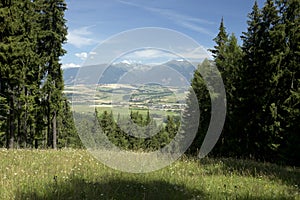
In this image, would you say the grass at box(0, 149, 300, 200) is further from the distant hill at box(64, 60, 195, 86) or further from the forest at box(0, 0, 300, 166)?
the forest at box(0, 0, 300, 166)

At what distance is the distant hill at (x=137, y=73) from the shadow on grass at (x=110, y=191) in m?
2.84

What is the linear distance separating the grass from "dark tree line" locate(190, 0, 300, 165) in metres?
12.5

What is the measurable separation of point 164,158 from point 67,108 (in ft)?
166

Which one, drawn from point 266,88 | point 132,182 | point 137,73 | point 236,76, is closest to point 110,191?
point 132,182

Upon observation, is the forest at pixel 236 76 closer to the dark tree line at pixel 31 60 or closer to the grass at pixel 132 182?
the dark tree line at pixel 31 60

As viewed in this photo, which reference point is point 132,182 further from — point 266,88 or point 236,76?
point 236,76

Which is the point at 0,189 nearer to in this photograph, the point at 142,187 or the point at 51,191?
the point at 51,191

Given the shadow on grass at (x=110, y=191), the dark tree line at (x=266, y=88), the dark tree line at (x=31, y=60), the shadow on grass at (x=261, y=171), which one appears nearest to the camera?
the shadow on grass at (x=110, y=191)

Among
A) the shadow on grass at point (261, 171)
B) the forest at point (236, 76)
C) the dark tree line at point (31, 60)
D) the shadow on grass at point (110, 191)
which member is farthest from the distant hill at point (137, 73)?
the dark tree line at point (31, 60)

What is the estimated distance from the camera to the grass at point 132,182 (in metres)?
5.84

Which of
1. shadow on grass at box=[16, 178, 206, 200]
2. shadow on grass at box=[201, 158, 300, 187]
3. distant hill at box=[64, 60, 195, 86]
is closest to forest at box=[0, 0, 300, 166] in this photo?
shadow on grass at box=[201, 158, 300, 187]

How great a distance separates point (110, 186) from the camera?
6383mm

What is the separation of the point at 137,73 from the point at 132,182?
3555 millimetres

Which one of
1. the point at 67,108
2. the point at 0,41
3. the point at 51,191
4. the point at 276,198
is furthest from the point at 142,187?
the point at 67,108
